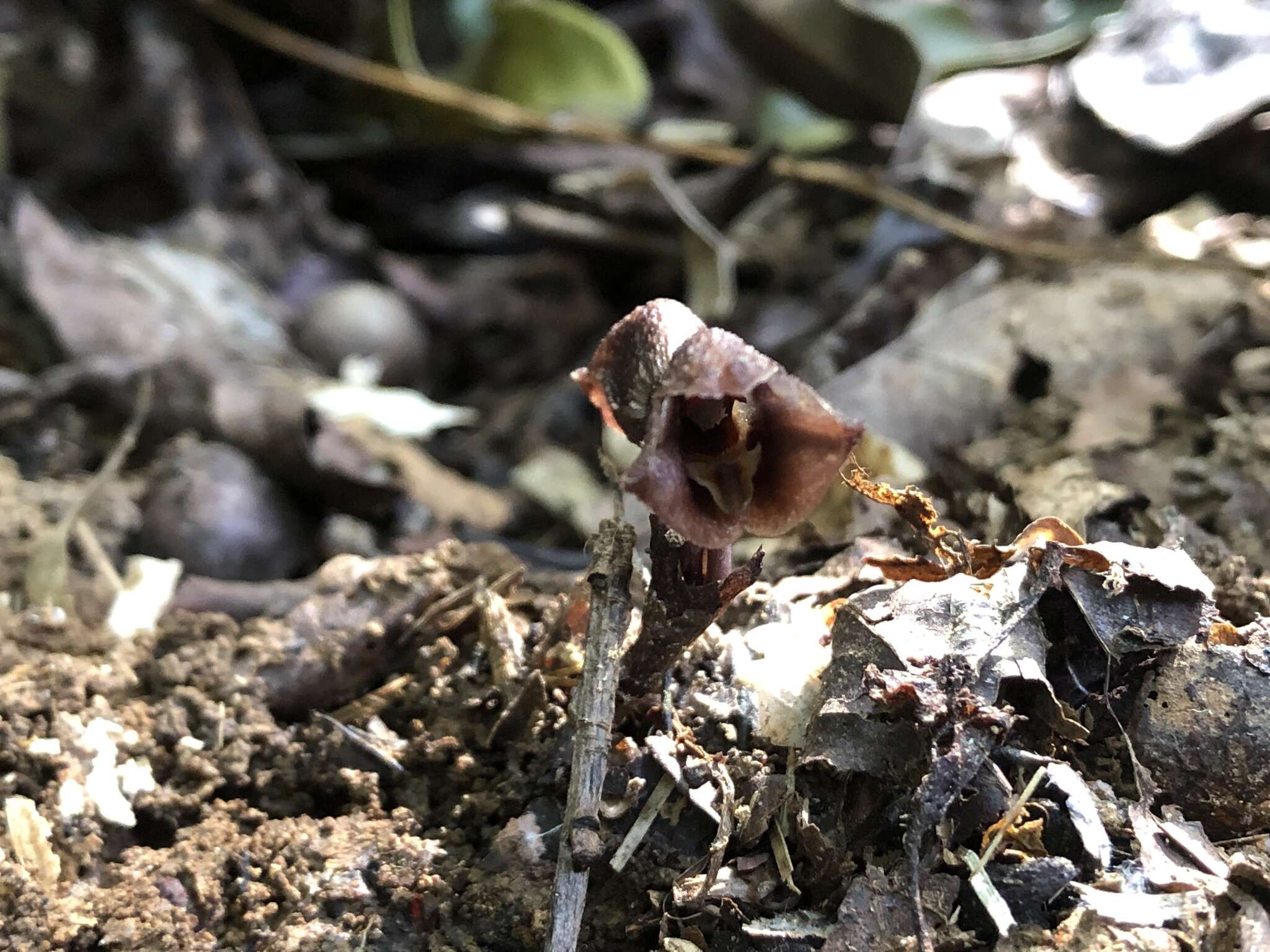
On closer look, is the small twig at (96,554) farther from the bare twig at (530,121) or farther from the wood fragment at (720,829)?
the bare twig at (530,121)

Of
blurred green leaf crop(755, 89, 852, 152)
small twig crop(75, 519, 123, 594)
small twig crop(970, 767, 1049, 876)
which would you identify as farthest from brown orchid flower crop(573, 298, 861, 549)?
blurred green leaf crop(755, 89, 852, 152)

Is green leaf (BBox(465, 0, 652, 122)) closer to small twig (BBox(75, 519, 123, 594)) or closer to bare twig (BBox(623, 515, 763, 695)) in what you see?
small twig (BBox(75, 519, 123, 594))

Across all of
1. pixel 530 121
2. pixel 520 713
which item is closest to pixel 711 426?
pixel 520 713

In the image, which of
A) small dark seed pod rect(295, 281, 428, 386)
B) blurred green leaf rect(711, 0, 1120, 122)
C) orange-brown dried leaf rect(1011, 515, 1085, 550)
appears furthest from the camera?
small dark seed pod rect(295, 281, 428, 386)

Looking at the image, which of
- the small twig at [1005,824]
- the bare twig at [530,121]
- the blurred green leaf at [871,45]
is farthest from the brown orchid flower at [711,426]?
the blurred green leaf at [871,45]

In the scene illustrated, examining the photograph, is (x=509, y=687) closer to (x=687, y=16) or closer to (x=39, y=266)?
(x=39, y=266)

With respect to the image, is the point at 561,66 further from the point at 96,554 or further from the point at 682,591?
the point at 682,591

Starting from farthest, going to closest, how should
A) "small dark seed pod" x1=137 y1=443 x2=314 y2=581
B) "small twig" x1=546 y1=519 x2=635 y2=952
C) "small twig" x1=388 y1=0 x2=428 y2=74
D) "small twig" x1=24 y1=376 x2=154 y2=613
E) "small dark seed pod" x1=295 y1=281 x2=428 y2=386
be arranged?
"small twig" x1=388 y1=0 x2=428 y2=74 < "small dark seed pod" x1=295 y1=281 x2=428 y2=386 < "small dark seed pod" x1=137 y1=443 x2=314 y2=581 < "small twig" x1=24 y1=376 x2=154 y2=613 < "small twig" x1=546 y1=519 x2=635 y2=952
